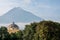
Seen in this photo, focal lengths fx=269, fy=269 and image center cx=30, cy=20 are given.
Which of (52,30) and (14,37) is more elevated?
(52,30)

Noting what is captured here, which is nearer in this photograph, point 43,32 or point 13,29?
point 43,32

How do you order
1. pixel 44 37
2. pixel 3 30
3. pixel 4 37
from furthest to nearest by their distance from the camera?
1. pixel 3 30
2. pixel 4 37
3. pixel 44 37

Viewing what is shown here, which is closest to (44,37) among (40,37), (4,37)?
(40,37)

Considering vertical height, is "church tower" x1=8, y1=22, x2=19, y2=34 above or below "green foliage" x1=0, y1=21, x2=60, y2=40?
below

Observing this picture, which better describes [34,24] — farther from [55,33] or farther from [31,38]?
[55,33]

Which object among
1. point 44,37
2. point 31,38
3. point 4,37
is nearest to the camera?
point 44,37

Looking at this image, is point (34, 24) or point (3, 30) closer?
point (34, 24)

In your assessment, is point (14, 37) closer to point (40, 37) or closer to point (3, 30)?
point (3, 30)

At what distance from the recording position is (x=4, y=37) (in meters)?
38.9

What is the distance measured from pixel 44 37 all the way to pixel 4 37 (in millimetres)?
8423

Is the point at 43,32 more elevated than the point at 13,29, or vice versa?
the point at 43,32

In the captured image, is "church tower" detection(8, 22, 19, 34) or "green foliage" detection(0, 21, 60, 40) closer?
"green foliage" detection(0, 21, 60, 40)

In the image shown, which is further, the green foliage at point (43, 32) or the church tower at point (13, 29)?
the church tower at point (13, 29)

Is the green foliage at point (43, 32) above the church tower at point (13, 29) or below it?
above
